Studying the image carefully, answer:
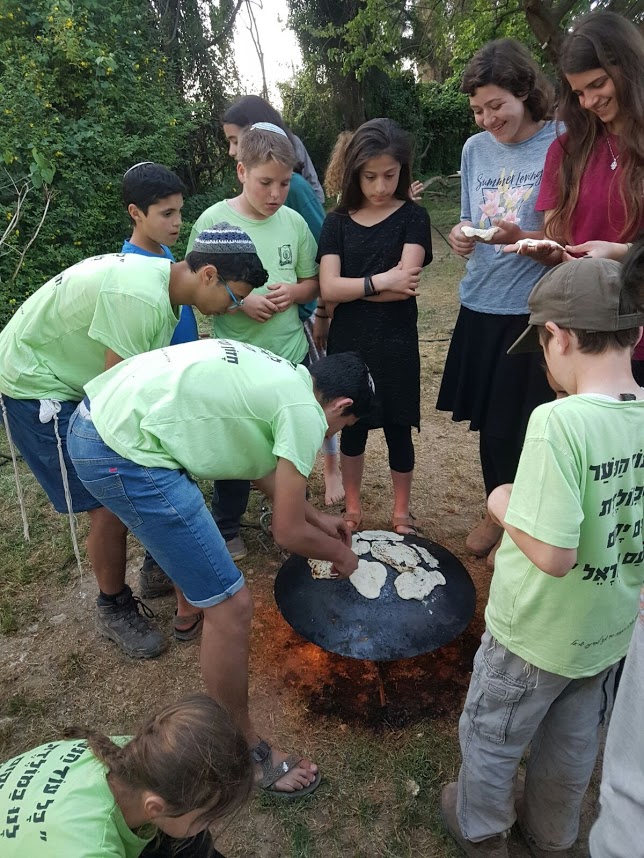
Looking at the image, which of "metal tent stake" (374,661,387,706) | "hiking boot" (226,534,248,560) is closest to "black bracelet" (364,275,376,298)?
"hiking boot" (226,534,248,560)

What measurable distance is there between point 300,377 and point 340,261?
1.20 m

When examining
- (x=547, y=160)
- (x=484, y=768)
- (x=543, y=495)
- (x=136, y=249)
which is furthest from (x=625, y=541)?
(x=136, y=249)

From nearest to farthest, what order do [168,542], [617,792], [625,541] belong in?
[617,792]
[625,541]
[168,542]

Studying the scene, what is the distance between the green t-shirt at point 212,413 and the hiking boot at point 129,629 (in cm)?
123

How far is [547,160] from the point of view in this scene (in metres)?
2.24

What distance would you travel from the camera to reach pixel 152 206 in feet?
8.96

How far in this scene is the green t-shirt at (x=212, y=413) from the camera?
1713mm

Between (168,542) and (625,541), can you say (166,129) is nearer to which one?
(168,542)

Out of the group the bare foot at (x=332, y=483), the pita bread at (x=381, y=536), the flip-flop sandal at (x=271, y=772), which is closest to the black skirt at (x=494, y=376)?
the pita bread at (x=381, y=536)

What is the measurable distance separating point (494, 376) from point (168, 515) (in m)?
1.62

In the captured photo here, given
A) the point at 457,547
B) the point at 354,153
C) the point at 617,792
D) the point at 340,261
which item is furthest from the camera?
the point at 457,547

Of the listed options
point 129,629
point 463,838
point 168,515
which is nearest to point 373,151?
point 168,515

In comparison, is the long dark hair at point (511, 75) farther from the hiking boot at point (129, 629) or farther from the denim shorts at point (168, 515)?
the hiking boot at point (129, 629)

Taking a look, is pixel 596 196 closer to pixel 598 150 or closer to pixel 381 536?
pixel 598 150
